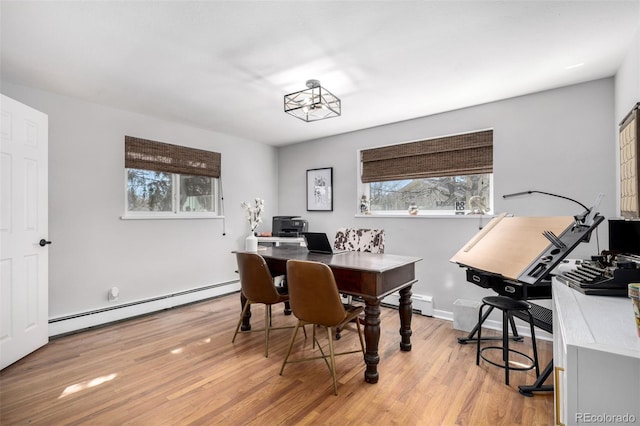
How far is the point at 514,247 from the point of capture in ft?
6.84

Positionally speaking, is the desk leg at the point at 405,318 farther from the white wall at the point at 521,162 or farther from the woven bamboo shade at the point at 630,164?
the woven bamboo shade at the point at 630,164

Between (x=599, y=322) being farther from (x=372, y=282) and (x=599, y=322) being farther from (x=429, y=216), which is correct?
(x=429, y=216)

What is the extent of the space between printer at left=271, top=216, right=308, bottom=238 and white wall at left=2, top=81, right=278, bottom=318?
0.88 metres

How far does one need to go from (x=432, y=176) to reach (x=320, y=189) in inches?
68.7

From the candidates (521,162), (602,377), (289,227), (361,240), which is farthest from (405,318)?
(289,227)

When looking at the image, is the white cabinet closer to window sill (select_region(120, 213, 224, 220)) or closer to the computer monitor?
the computer monitor

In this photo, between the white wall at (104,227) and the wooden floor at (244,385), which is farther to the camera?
the white wall at (104,227)

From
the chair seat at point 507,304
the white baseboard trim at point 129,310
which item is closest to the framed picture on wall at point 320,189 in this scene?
the white baseboard trim at point 129,310

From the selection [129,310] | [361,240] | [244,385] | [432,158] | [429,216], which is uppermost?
[432,158]

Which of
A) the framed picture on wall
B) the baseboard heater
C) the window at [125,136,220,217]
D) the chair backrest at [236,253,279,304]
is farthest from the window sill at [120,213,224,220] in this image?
A: the baseboard heater

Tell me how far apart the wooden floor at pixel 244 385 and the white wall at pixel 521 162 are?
94 centimetres

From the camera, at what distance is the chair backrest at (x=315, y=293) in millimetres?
1959

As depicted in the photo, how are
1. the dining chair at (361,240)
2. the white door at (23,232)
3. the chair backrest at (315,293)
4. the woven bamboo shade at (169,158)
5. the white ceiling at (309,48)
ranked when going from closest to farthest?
1. the white ceiling at (309,48)
2. the chair backrest at (315,293)
3. the white door at (23,232)
4. the dining chair at (361,240)
5. the woven bamboo shade at (169,158)

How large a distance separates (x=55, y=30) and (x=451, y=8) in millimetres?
2510
